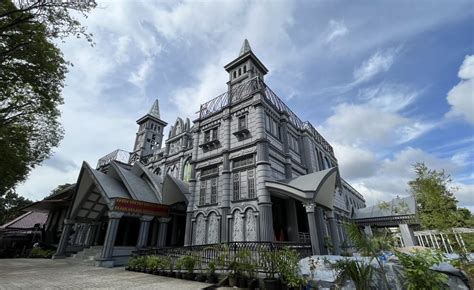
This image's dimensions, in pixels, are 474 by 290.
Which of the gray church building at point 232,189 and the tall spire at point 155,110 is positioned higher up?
the tall spire at point 155,110

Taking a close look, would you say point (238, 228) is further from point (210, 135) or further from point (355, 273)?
point (355, 273)

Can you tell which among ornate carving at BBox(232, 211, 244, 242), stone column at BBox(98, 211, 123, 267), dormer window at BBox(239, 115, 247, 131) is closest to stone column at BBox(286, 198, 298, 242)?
ornate carving at BBox(232, 211, 244, 242)

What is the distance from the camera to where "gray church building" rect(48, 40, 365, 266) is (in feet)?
44.0

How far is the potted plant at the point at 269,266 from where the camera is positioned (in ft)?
21.1

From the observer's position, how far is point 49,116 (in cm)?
1447

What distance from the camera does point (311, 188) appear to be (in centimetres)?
1209

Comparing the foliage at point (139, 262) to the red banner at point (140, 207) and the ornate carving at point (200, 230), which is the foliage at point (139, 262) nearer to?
the ornate carving at point (200, 230)

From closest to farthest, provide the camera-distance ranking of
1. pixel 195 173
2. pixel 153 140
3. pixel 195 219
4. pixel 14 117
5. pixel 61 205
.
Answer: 1. pixel 14 117
2. pixel 195 219
3. pixel 195 173
4. pixel 61 205
5. pixel 153 140

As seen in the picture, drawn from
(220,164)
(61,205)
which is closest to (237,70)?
(220,164)

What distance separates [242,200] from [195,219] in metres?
4.36

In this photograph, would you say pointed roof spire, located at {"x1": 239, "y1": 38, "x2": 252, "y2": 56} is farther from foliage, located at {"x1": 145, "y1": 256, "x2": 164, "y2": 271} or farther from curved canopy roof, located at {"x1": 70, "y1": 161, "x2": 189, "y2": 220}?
foliage, located at {"x1": 145, "y1": 256, "x2": 164, "y2": 271}

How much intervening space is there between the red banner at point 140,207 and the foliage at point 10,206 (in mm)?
19673

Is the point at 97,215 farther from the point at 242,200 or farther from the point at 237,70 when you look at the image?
the point at 237,70

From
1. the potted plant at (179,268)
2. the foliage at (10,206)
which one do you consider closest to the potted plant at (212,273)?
the potted plant at (179,268)
